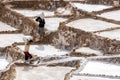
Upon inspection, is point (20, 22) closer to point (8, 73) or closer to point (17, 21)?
point (17, 21)

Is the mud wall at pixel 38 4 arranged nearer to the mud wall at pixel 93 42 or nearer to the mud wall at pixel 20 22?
the mud wall at pixel 20 22

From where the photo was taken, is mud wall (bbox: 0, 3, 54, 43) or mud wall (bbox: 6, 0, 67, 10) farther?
mud wall (bbox: 6, 0, 67, 10)

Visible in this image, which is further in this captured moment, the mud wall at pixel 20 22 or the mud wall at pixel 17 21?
the mud wall at pixel 17 21

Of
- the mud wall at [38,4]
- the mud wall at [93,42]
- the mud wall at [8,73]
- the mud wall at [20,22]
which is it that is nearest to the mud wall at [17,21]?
the mud wall at [20,22]

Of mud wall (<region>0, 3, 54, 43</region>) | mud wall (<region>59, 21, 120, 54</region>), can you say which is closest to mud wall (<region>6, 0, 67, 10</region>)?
mud wall (<region>0, 3, 54, 43</region>)

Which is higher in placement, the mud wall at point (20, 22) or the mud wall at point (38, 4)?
the mud wall at point (38, 4)

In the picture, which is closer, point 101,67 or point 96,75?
point 96,75

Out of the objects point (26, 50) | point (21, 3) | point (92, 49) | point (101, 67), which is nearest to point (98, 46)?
point (92, 49)

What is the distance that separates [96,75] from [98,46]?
4309 mm

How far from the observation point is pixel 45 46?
28.9 m

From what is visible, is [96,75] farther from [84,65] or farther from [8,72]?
[8,72]

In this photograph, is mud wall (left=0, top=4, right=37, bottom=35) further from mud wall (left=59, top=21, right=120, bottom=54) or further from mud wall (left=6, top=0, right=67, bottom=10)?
mud wall (left=59, top=21, right=120, bottom=54)

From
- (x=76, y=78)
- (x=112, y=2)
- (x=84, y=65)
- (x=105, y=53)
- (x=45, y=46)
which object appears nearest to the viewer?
(x=76, y=78)

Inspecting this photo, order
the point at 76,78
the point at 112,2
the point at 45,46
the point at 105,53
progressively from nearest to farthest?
the point at 76,78 < the point at 105,53 < the point at 45,46 < the point at 112,2
